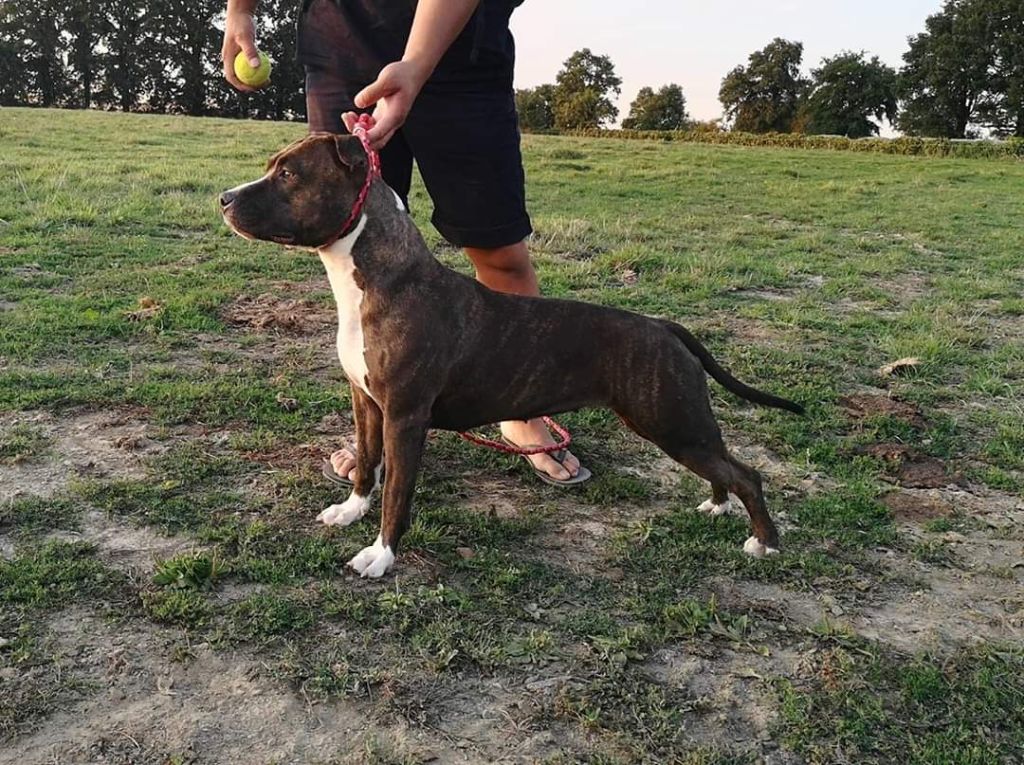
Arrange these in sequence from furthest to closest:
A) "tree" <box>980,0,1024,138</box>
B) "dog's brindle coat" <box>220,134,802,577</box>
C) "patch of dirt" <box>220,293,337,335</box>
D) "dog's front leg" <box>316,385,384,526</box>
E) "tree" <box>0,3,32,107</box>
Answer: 1. "tree" <box>980,0,1024,138</box>
2. "tree" <box>0,3,32,107</box>
3. "patch of dirt" <box>220,293,337,335</box>
4. "dog's front leg" <box>316,385,384,526</box>
5. "dog's brindle coat" <box>220,134,802,577</box>

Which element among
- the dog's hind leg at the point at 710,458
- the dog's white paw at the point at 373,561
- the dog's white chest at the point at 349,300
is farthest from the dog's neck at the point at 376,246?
the dog's hind leg at the point at 710,458

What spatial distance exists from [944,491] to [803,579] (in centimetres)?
122

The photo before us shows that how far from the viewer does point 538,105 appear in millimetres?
69375

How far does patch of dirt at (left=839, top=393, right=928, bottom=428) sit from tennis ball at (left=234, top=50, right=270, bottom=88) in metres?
3.45

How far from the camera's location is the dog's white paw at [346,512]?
11.6 feet

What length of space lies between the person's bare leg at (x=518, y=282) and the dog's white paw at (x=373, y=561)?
0.97 metres

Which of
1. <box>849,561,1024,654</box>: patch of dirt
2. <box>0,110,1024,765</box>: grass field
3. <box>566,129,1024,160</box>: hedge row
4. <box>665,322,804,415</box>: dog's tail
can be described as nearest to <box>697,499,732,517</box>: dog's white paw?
<box>0,110,1024,765</box>: grass field

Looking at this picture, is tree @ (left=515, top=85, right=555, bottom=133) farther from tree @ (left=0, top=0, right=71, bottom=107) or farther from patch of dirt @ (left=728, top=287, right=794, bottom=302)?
patch of dirt @ (left=728, top=287, right=794, bottom=302)

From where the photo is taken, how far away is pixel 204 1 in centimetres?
6194

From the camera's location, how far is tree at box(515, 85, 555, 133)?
225 ft

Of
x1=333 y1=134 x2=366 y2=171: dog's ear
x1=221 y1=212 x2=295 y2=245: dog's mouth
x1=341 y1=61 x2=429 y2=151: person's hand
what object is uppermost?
x1=341 y1=61 x2=429 y2=151: person's hand

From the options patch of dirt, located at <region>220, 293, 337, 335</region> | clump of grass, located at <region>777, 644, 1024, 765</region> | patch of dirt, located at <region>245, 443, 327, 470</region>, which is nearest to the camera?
clump of grass, located at <region>777, 644, 1024, 765</region>

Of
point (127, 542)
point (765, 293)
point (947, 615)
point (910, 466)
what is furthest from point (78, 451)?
point (765, 293)

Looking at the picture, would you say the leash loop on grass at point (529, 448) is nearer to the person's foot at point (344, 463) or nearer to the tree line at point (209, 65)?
the person's foot at point (344, 463)
